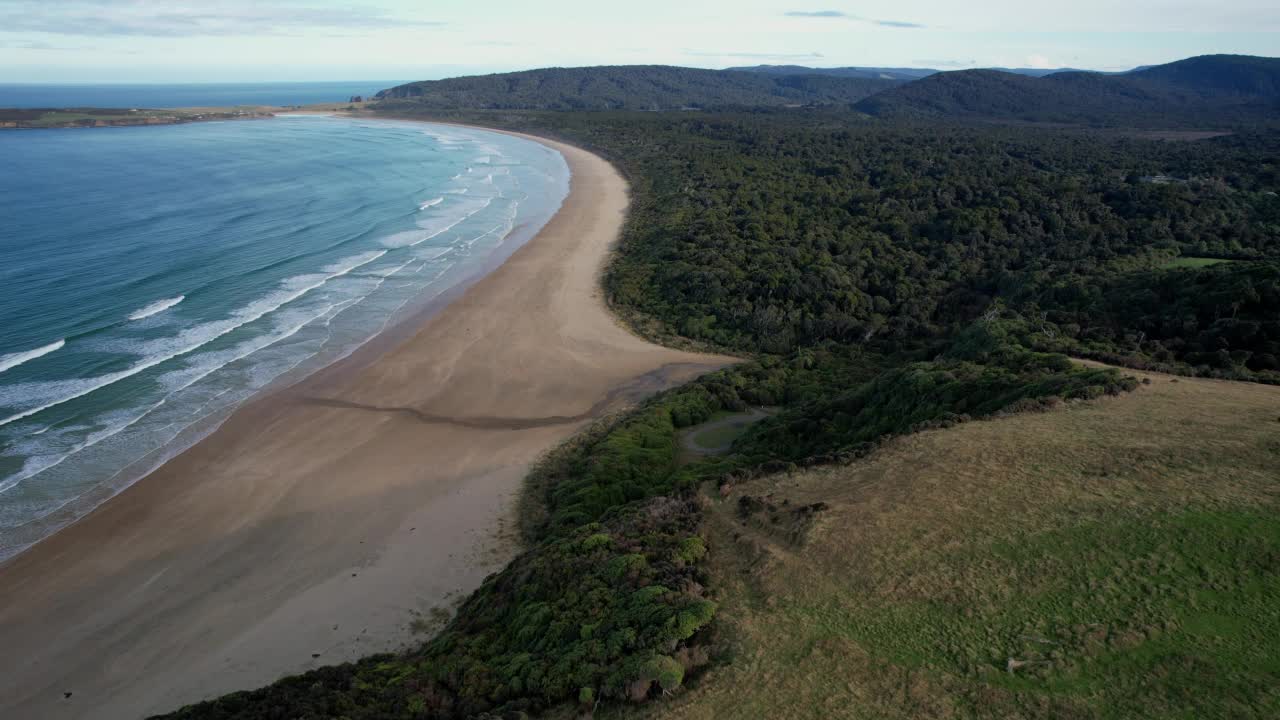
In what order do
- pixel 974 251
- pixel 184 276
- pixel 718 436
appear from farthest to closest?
pixel 974 251 < pixel 184 276 < pixel 718 436

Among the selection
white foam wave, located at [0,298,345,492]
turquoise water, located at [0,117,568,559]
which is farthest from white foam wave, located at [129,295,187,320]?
white foam wave, located at [0,298,345,492]

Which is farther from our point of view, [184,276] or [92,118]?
[92,118]

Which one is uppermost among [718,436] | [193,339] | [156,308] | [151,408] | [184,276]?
[184,276]

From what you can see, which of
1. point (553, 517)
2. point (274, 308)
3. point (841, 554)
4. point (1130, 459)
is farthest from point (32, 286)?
point (1130, 459)

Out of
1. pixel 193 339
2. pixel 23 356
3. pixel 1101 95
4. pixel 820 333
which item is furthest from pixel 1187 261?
pixel 1101 95

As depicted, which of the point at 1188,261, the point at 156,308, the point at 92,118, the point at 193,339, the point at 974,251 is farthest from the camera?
the point at 92,118

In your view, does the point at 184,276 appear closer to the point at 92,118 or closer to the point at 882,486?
the point at 882,486
